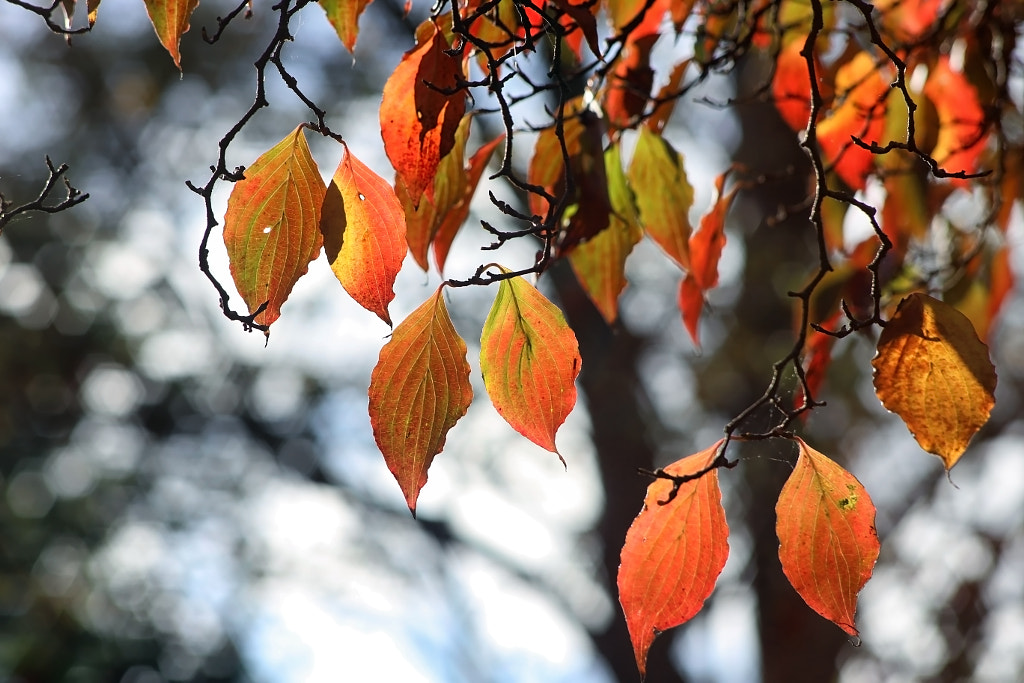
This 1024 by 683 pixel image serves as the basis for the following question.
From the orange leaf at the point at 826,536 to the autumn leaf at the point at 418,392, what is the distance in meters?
0.27

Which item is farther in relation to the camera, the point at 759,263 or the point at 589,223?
the point at 759,263

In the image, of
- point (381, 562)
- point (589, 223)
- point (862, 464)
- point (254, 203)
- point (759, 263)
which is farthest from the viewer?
point (381, 562)

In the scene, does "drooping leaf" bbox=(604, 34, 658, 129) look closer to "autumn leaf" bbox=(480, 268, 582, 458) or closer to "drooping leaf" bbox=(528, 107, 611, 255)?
"drooping leaf" bbox=(528, 107, 611, 255)

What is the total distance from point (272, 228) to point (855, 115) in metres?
0.83

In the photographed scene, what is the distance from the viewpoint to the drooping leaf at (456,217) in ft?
2.71

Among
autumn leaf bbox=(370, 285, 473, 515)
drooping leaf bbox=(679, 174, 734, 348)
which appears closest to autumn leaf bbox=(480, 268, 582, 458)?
autumn leaf bbox=(370, 285, 473, 515)

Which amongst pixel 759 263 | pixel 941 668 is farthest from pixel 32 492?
pixel 941 668

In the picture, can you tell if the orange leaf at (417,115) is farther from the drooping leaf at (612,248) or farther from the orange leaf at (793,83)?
the orange leaf at (793,83)

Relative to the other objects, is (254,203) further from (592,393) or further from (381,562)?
(381,562)

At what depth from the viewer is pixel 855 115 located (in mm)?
1146

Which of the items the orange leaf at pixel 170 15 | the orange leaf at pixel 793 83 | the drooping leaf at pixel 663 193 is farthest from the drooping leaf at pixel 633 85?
the orange leaf at pixel 170 15

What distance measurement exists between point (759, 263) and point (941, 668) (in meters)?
2.79

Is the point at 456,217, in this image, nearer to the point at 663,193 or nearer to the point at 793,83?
the point at 663,193

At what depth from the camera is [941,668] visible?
4957mm
